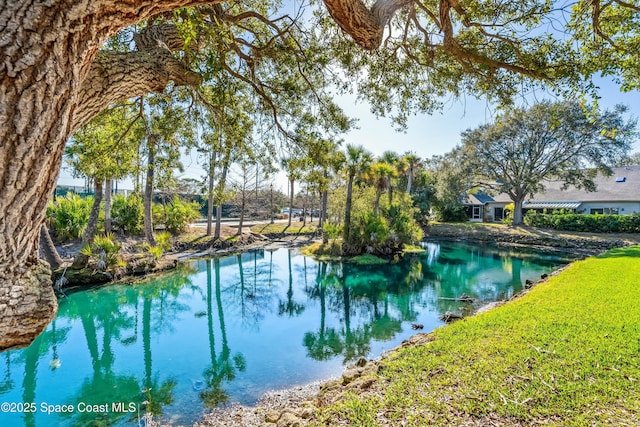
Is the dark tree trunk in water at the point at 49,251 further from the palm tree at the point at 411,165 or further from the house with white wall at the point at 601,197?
the house with white wall at the point at 601,197

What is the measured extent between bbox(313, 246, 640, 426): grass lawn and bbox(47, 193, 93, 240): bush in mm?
16428

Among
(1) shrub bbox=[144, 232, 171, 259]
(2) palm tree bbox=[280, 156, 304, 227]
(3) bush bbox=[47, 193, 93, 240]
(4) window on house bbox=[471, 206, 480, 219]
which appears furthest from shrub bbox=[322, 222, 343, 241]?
(4) window on house bbox=[471, 206, 480, 219]

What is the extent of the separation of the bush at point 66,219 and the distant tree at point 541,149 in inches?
1139

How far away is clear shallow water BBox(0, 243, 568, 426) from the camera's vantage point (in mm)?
5633

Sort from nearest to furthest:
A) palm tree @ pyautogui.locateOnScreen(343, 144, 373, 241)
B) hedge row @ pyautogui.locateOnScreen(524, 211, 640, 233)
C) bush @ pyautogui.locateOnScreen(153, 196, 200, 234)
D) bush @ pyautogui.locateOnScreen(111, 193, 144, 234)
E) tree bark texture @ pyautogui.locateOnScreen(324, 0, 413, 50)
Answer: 1. tree bark texture @ pyautogui.locateOnScreen(324, 0, 413, 50)
2. bush @ pyautogui.locateOnScreen(111, 193, 144, 234)
3. palm tree @ pyautogui.locateOnScreen(343, 144, 373, 241)
4. bush @ pyautogui.locateOnScreen(153, 196, 200, 234)
5. hedge row @ pyautogui.locateOnScreen(524, 211, 640, 233)

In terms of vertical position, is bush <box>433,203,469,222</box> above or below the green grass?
above

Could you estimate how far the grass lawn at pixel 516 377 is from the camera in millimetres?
3121

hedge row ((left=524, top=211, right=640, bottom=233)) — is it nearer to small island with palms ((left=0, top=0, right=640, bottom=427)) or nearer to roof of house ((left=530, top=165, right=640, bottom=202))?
roof of house ((left=530, top=165, right=640, bottom=202))

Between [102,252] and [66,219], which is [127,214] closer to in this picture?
[66,219]

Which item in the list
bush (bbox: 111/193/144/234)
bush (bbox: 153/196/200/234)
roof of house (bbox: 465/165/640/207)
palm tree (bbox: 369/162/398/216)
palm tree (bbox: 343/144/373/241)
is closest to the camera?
bush (bbox: 111/193/144/234)

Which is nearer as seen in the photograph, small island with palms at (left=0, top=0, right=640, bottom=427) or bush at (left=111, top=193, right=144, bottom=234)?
small island with palms at (left=0, top=0, right=640, bottom=427)

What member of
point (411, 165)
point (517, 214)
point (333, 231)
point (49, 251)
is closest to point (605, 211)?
point (517, 214)

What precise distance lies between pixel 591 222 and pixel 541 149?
691cm

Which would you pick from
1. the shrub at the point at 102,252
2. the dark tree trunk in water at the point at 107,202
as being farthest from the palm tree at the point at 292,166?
the dark tree trunk in water at the point at 107,202
